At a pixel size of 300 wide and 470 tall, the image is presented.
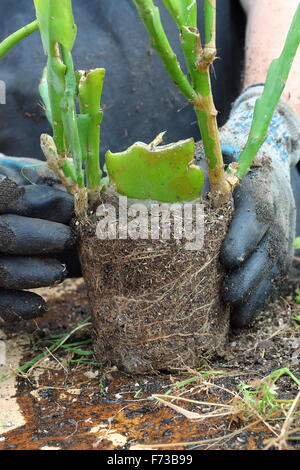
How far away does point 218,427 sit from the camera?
736 millimetres

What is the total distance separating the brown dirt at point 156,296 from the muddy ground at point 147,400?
35 mm

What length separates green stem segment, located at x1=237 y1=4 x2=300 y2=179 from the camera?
2.77ft

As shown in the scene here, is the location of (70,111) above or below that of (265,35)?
below

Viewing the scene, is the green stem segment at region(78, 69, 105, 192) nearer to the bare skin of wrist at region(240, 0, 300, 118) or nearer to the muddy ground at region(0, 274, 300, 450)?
the muddy ground at region(0, 274, 300, 450)

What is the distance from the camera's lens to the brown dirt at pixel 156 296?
0.87 m

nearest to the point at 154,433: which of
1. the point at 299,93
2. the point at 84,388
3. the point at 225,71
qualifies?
the point at 84,388

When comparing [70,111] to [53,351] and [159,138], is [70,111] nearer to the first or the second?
[159,138]

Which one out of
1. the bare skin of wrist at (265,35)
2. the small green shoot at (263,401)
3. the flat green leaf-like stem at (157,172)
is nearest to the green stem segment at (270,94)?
the flat green leaf-like stem at (157,172)

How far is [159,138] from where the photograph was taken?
0.92m

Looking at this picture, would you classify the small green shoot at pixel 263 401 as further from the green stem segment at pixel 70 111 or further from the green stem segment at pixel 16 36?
the green stem segment at pixel 16 36

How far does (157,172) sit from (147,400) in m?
0.34

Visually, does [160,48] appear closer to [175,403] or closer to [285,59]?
[285,59]

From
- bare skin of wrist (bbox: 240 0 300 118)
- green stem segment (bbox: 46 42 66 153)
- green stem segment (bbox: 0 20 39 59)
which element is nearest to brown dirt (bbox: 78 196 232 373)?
green stem segment (bbox: 46 42 66 153)

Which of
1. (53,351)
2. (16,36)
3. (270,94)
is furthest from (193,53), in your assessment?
(53,351)
